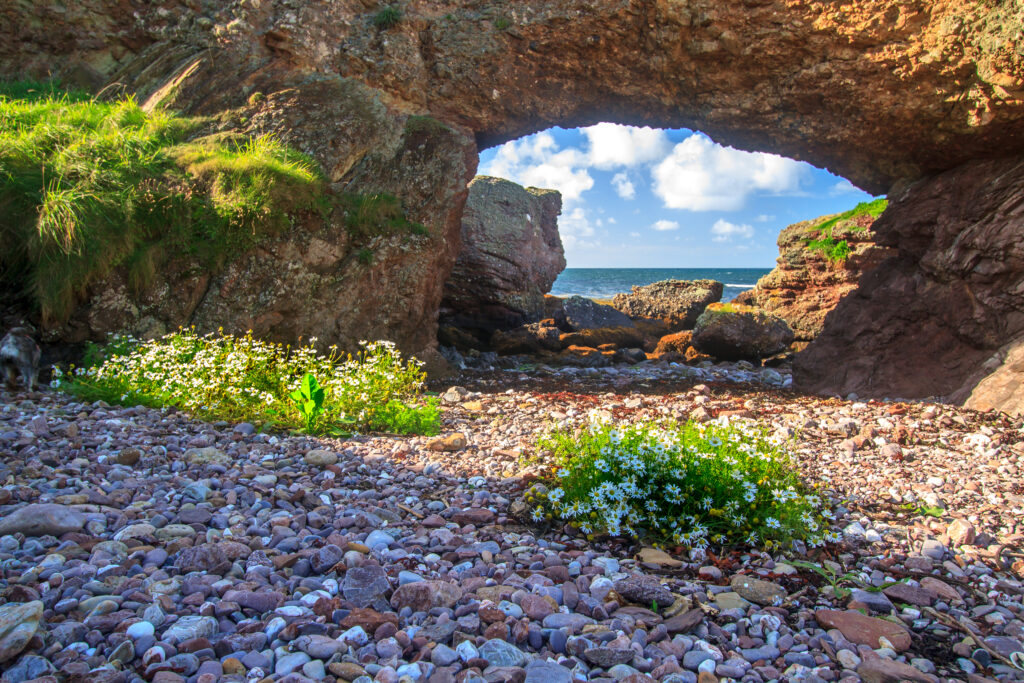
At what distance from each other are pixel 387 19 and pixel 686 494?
9.38 metres

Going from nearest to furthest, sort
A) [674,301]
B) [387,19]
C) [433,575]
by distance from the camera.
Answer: [433,575] < [387,19] < [674,301]

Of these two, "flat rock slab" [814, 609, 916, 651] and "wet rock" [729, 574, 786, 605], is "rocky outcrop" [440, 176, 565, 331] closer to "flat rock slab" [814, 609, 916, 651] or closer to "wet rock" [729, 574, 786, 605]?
"wet rock" [729, 574, 786, 605]

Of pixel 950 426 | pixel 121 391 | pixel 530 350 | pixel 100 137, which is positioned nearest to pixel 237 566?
pixel 121 391

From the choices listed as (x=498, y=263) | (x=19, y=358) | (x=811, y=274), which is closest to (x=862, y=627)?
(x=19, y=358)

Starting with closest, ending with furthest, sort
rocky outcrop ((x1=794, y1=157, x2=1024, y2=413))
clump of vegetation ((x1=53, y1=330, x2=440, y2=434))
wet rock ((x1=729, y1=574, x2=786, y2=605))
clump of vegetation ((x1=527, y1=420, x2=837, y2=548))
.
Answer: wet rock ((x1=729, y1=574, x2=786, y2=605))
clump of vegetation ((x1=527, y1=420, x2=837, y2=548))
clump of vegetation ((x1=53, y1=330, x2=440, y2=434))
rocky outcrop ((x1=794, y1=157, x2=1024, y2=413))

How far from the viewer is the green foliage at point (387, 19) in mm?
9727

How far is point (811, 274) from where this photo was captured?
50.3 feet

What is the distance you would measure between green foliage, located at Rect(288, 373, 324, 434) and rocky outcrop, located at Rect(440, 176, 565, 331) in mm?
8854

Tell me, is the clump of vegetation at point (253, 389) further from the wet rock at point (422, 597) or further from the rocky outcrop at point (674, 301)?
the rocky outcrop at point (674, 301)

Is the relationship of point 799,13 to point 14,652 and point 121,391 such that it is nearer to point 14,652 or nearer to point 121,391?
point 121,391

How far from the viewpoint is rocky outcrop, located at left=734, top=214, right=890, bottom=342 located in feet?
47.2

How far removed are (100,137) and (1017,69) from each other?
10547 mm

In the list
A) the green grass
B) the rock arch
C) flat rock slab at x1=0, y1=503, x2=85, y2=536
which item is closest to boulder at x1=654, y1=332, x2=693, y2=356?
the rock arch

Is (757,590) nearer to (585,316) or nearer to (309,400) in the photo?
(309,400)
